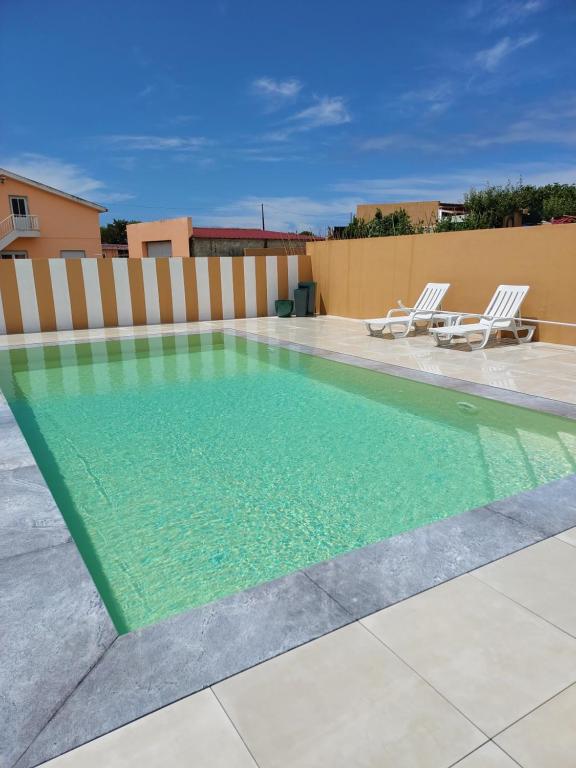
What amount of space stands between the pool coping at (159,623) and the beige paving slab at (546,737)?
73 cm

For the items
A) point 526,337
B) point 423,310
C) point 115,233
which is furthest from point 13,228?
point 115,233

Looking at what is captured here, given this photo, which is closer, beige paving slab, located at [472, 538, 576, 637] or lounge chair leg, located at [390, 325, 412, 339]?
beige paving slab, located at [472, 538, 576, 637]

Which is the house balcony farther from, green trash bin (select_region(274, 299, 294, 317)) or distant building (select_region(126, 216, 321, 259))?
green trash bin (select_region(274, 299, 294, 317))

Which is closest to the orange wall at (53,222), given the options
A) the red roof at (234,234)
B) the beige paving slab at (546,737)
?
→ the red roof at (234,234)

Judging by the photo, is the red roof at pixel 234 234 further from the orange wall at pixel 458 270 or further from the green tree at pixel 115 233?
the green tree at pixel 115 233

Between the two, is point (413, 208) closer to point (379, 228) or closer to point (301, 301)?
point (379, 228)

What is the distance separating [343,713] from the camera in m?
1.77

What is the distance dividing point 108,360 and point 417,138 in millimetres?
79658

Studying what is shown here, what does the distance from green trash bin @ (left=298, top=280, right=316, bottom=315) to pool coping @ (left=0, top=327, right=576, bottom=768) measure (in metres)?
11.0

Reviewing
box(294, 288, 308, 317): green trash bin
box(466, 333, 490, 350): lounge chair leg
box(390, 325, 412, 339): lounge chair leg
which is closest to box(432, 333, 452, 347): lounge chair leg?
box(466, 333, 490, 350): lounge chair leg

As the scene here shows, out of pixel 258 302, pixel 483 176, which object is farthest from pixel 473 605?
pixel 483 176

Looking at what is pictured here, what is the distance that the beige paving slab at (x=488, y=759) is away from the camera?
1.58 m

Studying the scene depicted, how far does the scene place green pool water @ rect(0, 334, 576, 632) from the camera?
122 inches

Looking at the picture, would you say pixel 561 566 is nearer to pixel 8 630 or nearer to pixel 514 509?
pixel 514 509
